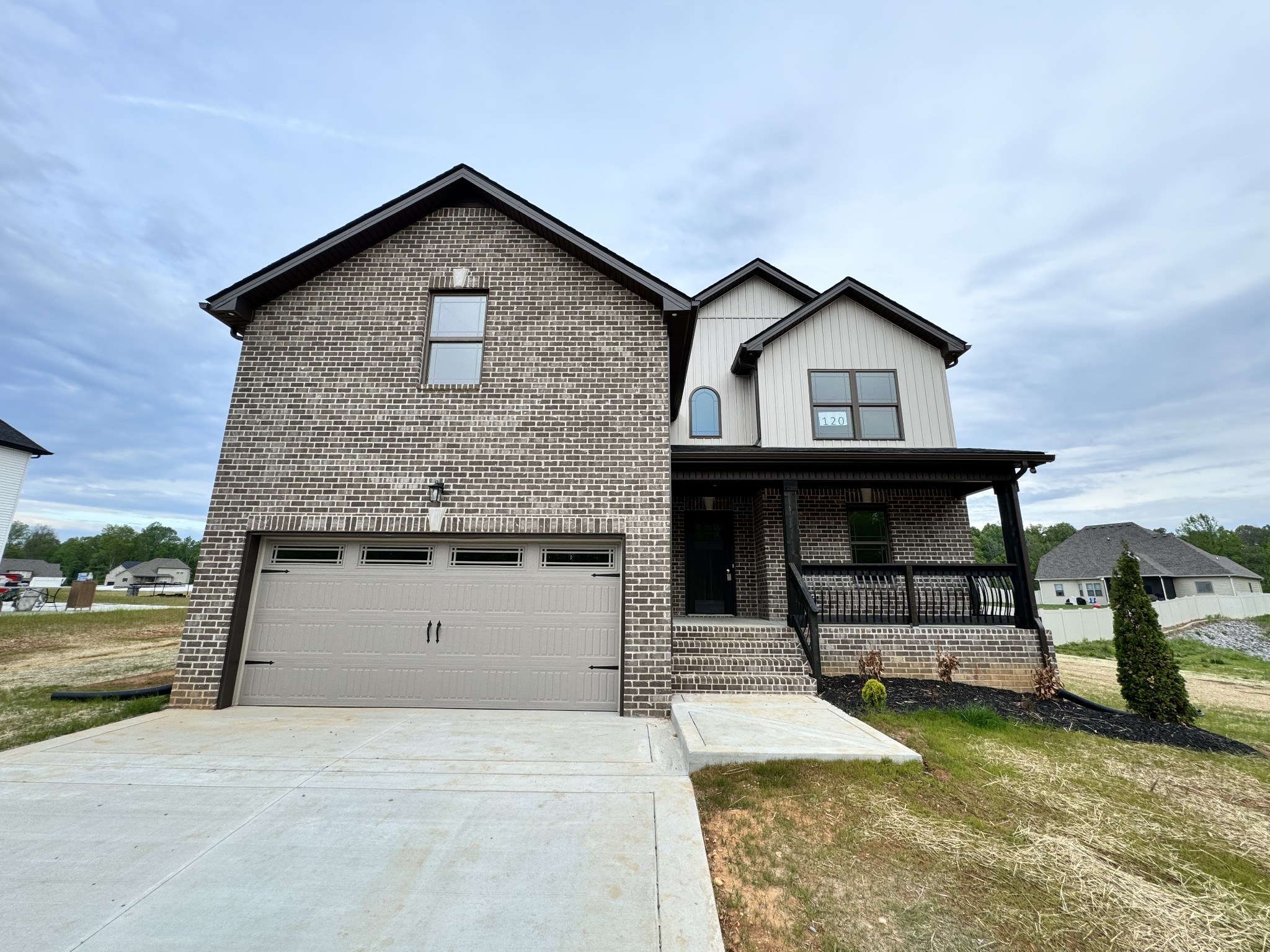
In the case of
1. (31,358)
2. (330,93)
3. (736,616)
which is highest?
(31,358)

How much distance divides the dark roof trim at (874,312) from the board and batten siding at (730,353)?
806 millimetres

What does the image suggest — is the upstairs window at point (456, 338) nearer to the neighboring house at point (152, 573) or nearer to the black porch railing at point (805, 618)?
the black porch railing at point (805, 618)

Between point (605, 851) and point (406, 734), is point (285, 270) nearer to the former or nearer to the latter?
point (406, 734)

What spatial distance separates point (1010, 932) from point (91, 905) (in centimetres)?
454

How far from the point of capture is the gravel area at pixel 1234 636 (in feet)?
66.5

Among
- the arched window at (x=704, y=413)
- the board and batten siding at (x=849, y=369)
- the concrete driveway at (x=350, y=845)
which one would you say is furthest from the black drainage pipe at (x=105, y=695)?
the board and batten siding at (x=849, y=369)

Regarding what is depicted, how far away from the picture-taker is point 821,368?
453 inches

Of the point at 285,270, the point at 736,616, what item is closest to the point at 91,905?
the point at 285,270

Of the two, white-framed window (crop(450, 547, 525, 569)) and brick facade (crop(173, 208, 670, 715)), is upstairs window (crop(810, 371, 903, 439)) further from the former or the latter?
white-framed window (crop(450, 547, 525, 569))

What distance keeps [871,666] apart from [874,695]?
5.36 ft

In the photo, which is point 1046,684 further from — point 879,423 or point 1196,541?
point 1196,541

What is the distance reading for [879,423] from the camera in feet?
36.8

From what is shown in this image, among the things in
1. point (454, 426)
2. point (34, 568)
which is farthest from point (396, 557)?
point (34, 568)

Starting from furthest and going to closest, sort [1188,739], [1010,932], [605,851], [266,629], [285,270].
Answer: [285,270]
[266,629]
[1188,739]
[605,851]
[1010,932]
